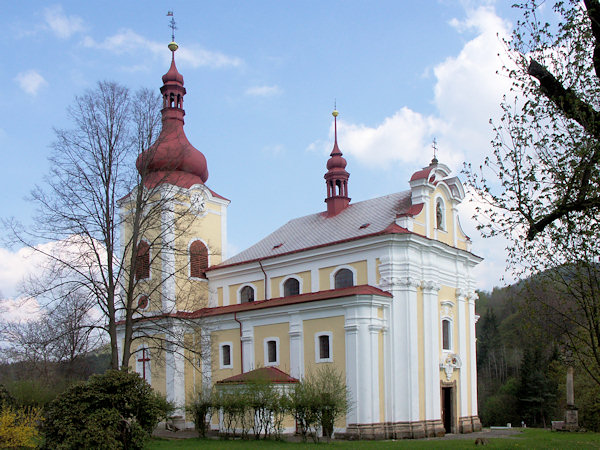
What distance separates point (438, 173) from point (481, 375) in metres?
48.0

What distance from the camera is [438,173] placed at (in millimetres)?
28000

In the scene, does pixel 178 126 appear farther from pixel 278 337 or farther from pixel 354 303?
pixel 354 303

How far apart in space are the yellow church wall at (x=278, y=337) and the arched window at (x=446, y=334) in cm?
668

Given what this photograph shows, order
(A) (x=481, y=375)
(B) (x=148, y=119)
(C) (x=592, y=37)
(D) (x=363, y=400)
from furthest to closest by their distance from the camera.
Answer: (A) (x=481, y=375)
(D) (x=363, y=400)
(B) (x=148, y=119)
(C) (x=592, y=37)

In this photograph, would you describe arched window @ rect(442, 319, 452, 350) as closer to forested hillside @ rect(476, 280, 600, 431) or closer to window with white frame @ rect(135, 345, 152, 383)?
forested hillside @ rect(476, 280, 600, 431)

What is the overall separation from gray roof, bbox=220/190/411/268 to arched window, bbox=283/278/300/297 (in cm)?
141

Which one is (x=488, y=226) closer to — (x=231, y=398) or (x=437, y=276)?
(x=231, y=398)

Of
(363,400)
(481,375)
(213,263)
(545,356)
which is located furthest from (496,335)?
(363,400)

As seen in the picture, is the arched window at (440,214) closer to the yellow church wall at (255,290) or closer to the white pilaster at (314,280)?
the white pilaster at (314,280)

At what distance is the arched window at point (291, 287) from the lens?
28922mm

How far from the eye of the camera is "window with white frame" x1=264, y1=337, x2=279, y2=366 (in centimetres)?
2716

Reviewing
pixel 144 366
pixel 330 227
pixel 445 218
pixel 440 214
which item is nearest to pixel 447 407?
pixel 445 218

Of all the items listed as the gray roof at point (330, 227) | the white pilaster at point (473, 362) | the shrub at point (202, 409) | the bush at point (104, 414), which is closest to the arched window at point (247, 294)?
the gray roof at point (330, 227)

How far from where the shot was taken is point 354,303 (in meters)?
24.2
